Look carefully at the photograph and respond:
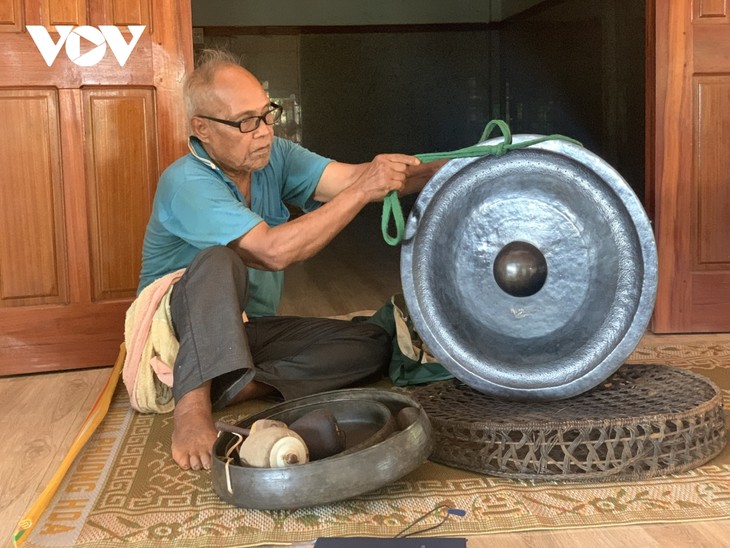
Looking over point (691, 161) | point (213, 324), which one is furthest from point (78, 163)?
point (691, 161)

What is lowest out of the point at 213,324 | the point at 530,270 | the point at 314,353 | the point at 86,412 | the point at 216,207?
the point at 86,412

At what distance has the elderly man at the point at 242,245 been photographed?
6.64 ft

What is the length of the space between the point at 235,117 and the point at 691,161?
160 centimetres

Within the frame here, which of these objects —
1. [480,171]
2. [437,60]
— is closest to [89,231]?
[480,171]

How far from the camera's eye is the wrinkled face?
222cm

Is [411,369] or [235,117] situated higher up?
[235,117]

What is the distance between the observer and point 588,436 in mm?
1708

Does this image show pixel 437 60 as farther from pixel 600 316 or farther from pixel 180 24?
pixel 600 316

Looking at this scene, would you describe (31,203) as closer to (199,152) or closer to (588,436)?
(199,152)

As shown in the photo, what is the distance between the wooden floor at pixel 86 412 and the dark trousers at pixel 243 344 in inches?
14.4

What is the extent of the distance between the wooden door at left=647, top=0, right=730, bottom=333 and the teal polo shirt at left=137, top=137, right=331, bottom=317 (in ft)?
3.93

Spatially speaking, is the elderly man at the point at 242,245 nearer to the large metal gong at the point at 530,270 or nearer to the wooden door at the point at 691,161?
the large metal gong at the point at 530,270

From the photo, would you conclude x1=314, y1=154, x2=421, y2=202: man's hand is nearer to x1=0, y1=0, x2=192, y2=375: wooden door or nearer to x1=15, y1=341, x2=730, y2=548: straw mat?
x1=15, y1=341, x2=730, y2=548: straw mat

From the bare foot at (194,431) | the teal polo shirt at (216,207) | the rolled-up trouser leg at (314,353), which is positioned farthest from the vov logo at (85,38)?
the bare foot at (194,431)
